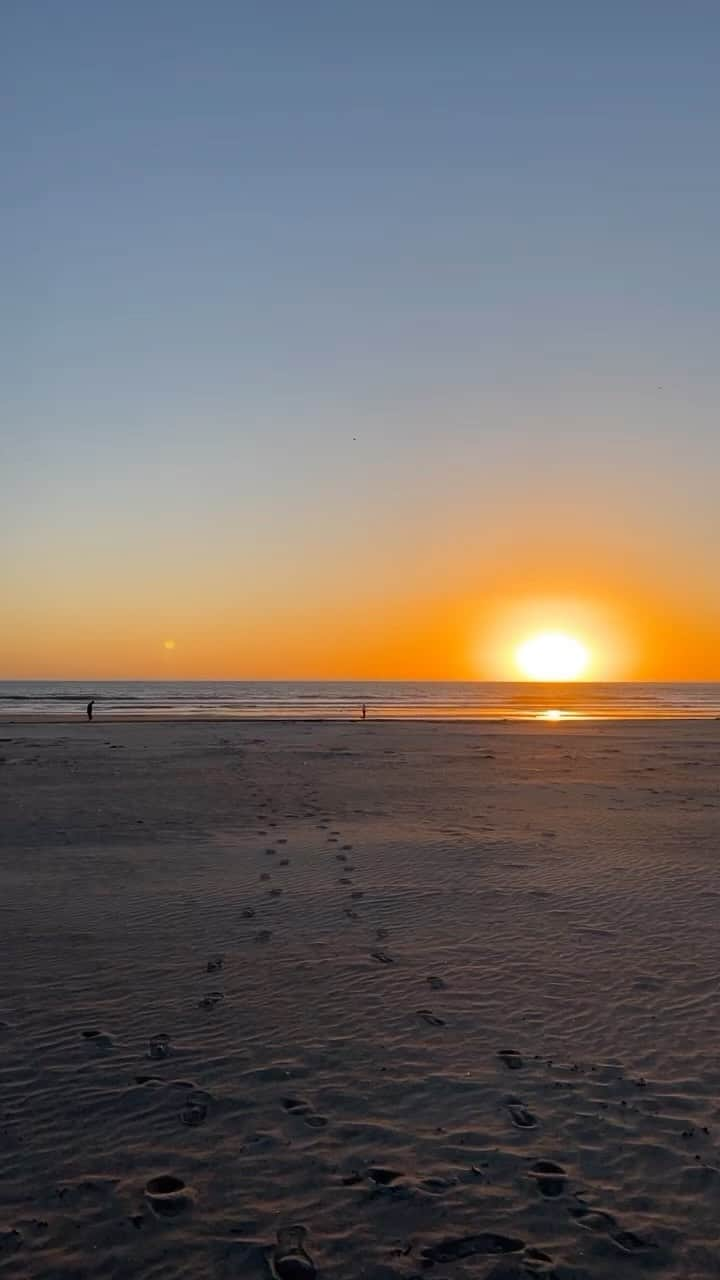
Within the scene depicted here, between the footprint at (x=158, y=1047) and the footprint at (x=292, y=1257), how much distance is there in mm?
2488

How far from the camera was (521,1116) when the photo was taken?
634cm

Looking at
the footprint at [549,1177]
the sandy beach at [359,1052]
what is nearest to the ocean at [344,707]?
the sandy beach at [359,1052]

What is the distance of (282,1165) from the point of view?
570cm

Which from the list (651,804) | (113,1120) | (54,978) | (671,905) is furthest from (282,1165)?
(651,804)

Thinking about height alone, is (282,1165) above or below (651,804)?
below

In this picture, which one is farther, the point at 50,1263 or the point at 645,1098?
the point at 645,1098

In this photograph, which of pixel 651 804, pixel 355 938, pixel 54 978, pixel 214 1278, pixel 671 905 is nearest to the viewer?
pixel 214 1278

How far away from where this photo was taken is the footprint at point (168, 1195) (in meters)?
5.26

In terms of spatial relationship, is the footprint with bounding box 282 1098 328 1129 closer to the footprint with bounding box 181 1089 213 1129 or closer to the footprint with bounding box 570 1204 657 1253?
the footprint with bounding box 181 1089 213 1129

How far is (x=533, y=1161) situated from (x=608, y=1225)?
69 centimetres

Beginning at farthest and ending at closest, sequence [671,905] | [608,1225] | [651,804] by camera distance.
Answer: [651,804] < [671,905] < [608,1225]

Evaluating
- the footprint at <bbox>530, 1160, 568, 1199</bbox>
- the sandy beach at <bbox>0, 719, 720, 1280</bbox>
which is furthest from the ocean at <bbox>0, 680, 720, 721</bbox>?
the footprint at <bbox>530, 1160, 568, 1199</bbox>

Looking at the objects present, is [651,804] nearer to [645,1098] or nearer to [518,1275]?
[645,1098]

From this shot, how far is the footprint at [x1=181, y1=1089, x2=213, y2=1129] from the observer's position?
20.5ft
